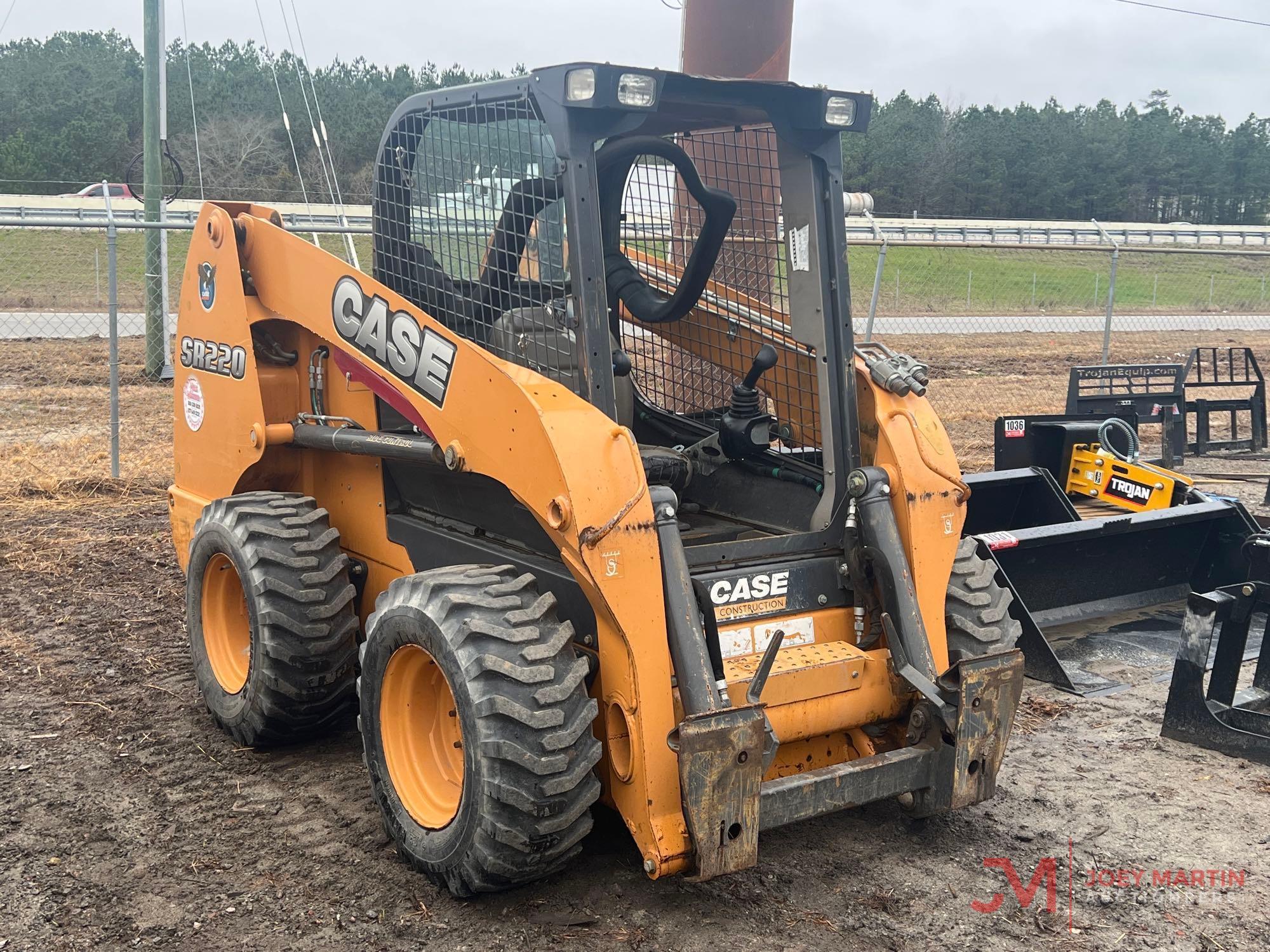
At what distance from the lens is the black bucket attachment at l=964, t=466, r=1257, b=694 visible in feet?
18.5

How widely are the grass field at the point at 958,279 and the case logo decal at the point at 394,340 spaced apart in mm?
A: 14949

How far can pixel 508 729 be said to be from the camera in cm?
319

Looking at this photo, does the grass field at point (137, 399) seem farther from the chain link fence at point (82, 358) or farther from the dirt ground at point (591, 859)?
the dirt ground at point (591, 859)

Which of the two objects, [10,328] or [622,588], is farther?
[10,328]

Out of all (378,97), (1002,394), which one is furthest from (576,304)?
(378,97)

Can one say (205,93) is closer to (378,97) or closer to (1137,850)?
(378,97)

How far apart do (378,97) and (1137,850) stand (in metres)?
44.9

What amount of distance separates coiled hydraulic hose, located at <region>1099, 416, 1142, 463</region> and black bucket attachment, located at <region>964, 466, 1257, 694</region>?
2.85 ft

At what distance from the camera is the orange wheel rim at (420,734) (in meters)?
3.67

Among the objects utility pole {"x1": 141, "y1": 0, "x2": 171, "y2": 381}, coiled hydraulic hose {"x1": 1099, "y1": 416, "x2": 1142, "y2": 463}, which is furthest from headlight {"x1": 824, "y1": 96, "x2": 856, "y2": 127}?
utility pole {"x1": 141, "y1": 0, "x2": 171, "y2": 381}

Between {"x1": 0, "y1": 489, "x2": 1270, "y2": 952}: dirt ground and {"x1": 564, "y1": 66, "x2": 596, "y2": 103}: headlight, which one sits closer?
{"x1": 0, "y1": 489, "x2": 1270, "y2": 952}: dirt ground

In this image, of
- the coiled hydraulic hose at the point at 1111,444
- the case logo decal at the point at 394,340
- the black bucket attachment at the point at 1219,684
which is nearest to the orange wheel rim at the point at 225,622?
the case logo decal at the point at 394,340

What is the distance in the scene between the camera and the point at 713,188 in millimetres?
4203

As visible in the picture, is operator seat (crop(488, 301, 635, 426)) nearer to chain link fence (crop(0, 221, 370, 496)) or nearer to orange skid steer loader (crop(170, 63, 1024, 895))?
orange skid steer loader (crop(170, 63, 1024, 895))
